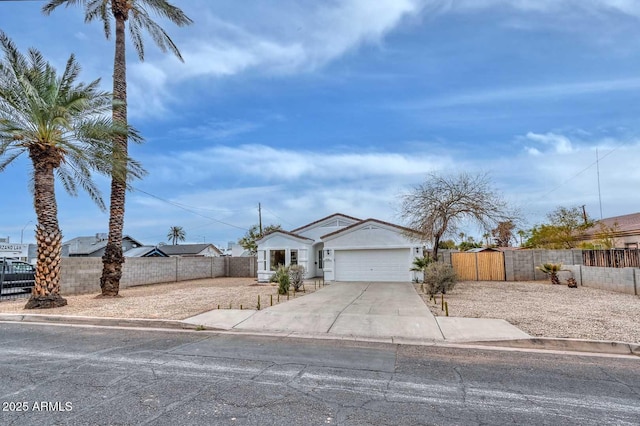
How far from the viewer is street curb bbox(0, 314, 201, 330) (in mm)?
9312

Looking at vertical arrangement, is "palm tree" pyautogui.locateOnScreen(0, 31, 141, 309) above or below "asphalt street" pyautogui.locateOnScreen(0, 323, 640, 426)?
above

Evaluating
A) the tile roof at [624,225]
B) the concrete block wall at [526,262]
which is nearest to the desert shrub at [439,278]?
the concrete block wall at [526,262]

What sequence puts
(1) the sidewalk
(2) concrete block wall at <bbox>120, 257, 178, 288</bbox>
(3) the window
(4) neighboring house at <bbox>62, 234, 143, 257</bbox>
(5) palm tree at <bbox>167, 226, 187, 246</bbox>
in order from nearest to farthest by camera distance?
(1) the sidewalk < (2) concrete block wall at <bbox>120, 257, 178, 288</bbox> < (3) the window < (4) neighboring house at <bbox>62, 234, 143, 257</bbox> < (5) palm tree at <bbox>167, 226, 187, 246</bbox>

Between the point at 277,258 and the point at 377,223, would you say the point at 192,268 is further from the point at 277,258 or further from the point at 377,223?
the point at 377,223

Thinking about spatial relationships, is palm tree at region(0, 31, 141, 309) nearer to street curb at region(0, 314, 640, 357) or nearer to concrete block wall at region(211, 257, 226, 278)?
street curb at region(0, 314, 640, 357)

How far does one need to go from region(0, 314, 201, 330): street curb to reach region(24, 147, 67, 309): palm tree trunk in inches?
64.6

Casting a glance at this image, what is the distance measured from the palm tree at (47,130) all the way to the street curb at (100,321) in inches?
56.6

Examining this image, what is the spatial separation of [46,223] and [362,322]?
1122 centimetres

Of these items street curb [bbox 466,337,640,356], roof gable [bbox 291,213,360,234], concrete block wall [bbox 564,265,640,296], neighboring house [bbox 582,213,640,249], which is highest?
roof gable [bbox 291,213,360,234]

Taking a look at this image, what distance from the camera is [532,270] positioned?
22781mm

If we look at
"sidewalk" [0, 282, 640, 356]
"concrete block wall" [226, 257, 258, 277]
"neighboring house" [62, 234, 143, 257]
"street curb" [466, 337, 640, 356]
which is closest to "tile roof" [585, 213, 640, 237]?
"sidewalk" [0, 282, 640, 356]

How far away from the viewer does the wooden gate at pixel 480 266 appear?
2305cm

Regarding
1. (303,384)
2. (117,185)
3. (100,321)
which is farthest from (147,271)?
(303,384)

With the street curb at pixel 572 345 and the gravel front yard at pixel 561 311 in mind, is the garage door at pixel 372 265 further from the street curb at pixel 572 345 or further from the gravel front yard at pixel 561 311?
the street curb at pixel 572 345
